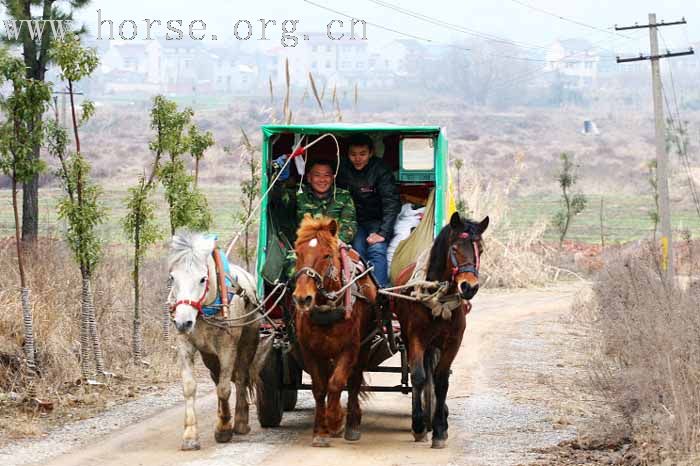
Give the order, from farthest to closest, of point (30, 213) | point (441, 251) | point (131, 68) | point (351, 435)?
point (131, 68)
point (30, 213)
point (351, 435)
point (441, 251)

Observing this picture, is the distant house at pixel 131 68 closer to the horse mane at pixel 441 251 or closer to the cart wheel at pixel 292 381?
the cart wheel at pixel 292 381

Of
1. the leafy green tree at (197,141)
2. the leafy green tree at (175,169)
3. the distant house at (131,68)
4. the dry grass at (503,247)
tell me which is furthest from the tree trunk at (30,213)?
the distant house at (131,68)

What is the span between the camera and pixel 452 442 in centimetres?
1254

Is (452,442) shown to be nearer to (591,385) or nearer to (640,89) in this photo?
(591,385)

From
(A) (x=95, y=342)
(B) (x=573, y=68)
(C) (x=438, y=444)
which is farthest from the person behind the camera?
(B) (x=573, y=68)

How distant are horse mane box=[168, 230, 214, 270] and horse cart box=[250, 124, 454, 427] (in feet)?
3.01

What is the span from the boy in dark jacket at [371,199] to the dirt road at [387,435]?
6.19 feet

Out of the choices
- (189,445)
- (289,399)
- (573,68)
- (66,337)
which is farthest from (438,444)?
(573,68)

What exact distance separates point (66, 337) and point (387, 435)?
5766 mm

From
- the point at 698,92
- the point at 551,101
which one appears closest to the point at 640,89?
the point at 698,92

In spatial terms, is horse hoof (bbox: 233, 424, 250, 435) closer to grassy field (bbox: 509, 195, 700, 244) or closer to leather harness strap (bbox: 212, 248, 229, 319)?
leather harness strap (bbox: 212, 248, 229, 319)

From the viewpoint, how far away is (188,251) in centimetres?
1161

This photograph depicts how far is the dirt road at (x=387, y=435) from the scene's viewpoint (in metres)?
11.4

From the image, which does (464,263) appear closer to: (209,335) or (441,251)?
(441,251)
